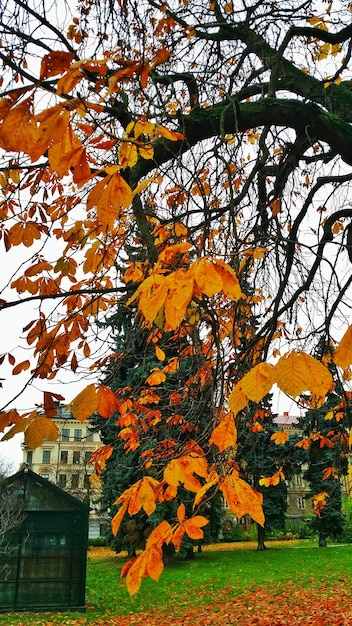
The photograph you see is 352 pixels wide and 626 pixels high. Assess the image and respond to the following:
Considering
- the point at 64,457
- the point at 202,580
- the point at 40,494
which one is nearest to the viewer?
the point at 40,494

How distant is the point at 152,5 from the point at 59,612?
9.21 m

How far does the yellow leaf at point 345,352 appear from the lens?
3.37 ft

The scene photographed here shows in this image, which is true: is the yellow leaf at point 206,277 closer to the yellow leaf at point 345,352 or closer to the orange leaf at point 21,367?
the yellow leaf at point 345,352

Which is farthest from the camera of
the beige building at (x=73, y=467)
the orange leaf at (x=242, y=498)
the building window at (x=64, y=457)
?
the building window at (x=64, y=457)

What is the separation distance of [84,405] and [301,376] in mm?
670

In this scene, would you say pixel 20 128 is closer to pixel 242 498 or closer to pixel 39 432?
pixel 39 432

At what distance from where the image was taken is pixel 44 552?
29.7 feet

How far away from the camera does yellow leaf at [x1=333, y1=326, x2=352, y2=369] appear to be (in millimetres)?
1028

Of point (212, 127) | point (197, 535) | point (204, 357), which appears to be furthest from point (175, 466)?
point (212, 127)

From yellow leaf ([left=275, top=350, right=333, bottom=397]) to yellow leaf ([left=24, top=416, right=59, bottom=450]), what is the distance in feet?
2.42

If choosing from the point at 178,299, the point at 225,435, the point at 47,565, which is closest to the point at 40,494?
the point at 47,565

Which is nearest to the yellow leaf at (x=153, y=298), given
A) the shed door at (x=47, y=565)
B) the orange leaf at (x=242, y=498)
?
the orange leaf at (x=242, y=498)

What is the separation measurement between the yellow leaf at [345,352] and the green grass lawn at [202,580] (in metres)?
8.27

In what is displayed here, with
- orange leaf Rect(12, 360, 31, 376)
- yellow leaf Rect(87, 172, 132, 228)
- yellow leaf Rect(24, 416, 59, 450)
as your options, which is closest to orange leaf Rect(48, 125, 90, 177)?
yellow leaf Rect(87, 172, 132, 228)
